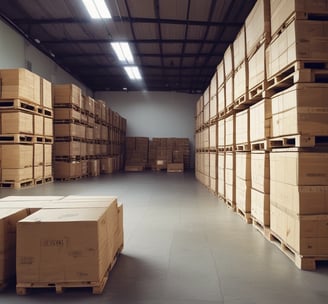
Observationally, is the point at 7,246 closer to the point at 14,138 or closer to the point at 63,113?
→ the point at 14,138

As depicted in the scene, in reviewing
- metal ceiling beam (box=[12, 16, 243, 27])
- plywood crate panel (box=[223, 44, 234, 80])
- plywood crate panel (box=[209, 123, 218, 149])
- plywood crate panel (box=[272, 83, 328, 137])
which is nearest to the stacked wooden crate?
metal ceiling beam (box=[12, 16, 243, 27])

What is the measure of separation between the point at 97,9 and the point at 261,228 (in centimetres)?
799

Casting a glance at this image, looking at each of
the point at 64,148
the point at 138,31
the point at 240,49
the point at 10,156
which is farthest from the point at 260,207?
the point at 138,31

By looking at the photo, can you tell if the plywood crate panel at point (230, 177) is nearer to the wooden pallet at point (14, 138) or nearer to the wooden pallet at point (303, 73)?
the wooden pallet at point (303, 73)

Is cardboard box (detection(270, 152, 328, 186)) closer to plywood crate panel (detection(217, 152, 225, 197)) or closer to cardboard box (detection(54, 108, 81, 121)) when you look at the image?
plywood crate panel (detection(217, 152, 225, 197))

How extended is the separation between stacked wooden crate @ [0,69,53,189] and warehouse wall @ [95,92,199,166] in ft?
39.0

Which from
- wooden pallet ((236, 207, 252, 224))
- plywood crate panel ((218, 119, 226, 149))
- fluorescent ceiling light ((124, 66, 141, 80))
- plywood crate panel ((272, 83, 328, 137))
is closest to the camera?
plywood crate panel ((272, 83, 328, 137))

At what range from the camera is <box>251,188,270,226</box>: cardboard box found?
420cm

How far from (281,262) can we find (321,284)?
0.56 meters

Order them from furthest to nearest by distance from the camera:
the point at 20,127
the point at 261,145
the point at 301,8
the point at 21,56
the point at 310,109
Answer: the point at 21,56
the point at 20,127
the point at 261,145
the point at 301,8
the point at 310,109

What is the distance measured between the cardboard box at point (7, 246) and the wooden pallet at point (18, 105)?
6.77 metres

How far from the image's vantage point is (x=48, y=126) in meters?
10.8

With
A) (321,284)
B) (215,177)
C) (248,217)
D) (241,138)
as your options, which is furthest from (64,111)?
(321,284)

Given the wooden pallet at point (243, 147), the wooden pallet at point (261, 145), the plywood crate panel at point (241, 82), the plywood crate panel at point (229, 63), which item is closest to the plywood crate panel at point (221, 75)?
the plywood crate panel at point (229, 63)
